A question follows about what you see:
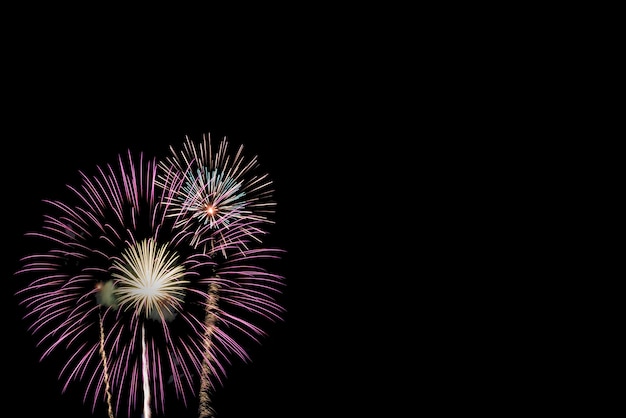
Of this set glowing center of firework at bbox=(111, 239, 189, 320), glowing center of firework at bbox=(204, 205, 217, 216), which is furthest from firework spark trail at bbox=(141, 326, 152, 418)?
glowing center of firework at bbox=(204, 205, 217, 216)

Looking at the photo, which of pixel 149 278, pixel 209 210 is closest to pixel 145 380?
pixel 149 278

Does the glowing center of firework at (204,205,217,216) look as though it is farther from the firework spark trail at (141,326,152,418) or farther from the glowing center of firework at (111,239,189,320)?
the firework spark trail at (141,326,152,418)

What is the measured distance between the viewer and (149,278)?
452 inches

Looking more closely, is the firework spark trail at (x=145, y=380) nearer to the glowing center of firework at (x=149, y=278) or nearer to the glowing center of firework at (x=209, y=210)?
the glowing center of firework at (x=149, y=278)

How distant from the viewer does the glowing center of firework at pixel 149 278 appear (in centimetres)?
1143

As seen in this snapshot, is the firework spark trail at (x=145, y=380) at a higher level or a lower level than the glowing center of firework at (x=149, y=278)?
lower

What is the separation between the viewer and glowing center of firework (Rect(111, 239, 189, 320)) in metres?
11.4

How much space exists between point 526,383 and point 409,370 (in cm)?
667

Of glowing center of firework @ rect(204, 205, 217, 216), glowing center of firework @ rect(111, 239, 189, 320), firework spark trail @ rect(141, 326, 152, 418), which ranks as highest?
glowing center of firework @ rect(204, 205, 217, 216)

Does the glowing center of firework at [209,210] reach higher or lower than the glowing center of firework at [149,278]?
higher

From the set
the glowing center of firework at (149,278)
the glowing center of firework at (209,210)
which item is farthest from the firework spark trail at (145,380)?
the glowing center of firework at (209,210)

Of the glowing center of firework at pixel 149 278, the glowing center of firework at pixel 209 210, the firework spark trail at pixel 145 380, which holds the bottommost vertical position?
the firework spark trail at pixel 145 380

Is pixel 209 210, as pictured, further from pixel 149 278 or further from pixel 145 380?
pixel 145 380

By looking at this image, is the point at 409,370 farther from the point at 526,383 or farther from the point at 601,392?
the point at 601,392
